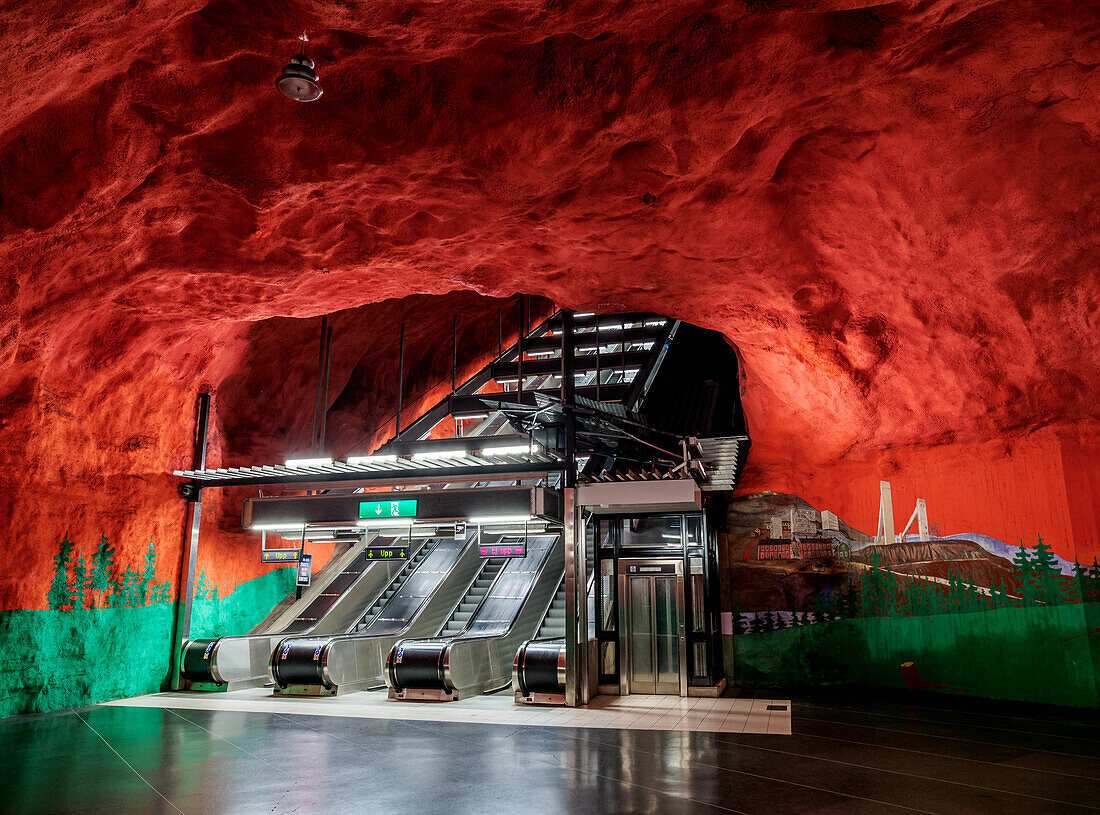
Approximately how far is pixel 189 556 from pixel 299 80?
9.85 m

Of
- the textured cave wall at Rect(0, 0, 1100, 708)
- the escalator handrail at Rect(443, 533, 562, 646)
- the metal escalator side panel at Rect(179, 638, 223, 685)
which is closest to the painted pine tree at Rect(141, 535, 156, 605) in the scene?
the textured cave wall at Rect(0, 0, 1100, 708)

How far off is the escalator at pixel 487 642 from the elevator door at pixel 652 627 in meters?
1.84

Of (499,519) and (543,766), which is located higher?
(499,519)

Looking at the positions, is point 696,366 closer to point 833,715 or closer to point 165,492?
point 833,715


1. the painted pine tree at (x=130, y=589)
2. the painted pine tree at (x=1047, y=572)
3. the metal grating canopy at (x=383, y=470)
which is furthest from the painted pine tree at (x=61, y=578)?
the painted pine tree at (x=1047, y=572)

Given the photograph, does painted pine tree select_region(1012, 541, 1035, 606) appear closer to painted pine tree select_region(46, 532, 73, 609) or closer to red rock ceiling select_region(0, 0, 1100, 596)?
red rock ceiling select_region(0, 0, 1100, 596)

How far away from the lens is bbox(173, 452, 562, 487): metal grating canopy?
10.9 meters

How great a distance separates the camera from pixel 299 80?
5.17m

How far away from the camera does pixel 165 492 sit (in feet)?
40.0

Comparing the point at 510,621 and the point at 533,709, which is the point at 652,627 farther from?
the point at 533,709

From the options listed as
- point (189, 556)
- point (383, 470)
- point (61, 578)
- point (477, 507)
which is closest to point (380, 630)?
point (189, 556)

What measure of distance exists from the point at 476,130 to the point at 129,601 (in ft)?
30.5

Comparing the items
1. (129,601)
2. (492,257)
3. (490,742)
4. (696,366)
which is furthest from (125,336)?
(696,366)

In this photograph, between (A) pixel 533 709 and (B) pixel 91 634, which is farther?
(B) pixel 91 634
